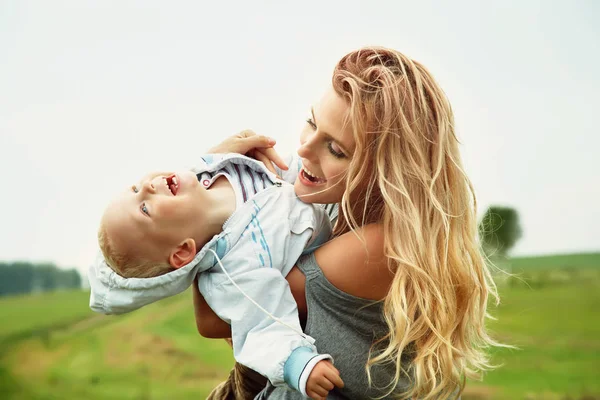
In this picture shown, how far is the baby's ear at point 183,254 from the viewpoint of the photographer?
227 centimetres

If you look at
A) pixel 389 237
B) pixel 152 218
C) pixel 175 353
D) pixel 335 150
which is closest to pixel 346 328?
pixel 389 237

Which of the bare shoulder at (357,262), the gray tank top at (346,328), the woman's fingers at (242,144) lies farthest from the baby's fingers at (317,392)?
the woman's fingers at (242,144)

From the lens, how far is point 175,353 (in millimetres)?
17031

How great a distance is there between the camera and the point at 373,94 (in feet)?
7.11

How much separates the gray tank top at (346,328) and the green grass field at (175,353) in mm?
12005

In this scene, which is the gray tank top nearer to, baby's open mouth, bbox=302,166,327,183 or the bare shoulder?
the bare shoulder

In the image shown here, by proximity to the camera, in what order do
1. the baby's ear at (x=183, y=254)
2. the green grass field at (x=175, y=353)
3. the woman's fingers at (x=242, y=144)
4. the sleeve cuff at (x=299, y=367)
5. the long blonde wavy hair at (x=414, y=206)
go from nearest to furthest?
the sleeve cuff at (x=299, y=367)
the long blonde wavy hair at (x=414, y=206)
the baby's ear at (x=183, y=254)
the woman's fingers at (x=242, y=144)
the green grass field at (x=175, y=353)

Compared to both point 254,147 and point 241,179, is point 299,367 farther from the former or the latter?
point 254,147

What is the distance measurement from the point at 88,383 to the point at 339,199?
1605 cm

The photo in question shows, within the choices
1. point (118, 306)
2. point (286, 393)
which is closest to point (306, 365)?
point (286, 393)

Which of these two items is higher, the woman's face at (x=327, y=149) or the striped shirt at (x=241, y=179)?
the woman's face at (x=327, y=149)

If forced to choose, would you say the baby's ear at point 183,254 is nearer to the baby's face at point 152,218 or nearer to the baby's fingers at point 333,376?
the baby's face at point 152,218

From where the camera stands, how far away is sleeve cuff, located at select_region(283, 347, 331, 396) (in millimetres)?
2037

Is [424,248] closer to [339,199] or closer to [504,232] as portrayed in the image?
[339,199]
